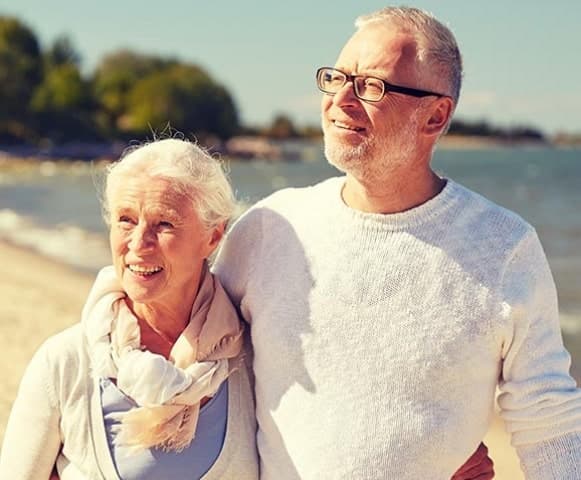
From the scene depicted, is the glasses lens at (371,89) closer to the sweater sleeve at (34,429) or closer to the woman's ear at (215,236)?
the woman's ear at (215,236)

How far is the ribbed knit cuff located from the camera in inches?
98.3

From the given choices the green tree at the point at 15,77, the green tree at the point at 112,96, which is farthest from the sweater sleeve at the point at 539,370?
the green tree at the point at 112,96

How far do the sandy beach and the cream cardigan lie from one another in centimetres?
339

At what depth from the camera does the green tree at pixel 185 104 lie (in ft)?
243

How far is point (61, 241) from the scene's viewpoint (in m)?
18.1

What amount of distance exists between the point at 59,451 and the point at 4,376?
4.85 m

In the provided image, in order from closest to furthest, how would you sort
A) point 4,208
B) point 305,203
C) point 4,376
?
point 305,203 → point 4,376 → point 4,208

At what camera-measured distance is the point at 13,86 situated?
59.2 m

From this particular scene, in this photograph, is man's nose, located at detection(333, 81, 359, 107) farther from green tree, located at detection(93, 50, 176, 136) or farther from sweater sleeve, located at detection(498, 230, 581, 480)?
green tree, located at detection(93, 50, 176, 136)

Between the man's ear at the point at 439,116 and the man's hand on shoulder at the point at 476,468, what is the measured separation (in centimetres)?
95

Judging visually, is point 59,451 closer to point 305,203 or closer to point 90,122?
point 305,203

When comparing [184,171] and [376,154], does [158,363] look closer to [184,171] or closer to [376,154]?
[184,171]

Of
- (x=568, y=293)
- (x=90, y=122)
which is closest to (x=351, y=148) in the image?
(x=568, y=293)

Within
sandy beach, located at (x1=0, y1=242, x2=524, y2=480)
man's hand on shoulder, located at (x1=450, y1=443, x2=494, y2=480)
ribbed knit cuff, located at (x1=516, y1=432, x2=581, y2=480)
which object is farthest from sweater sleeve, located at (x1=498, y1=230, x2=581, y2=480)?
sandy beach, located at (x1=0, y1=242, x2=524, y2=480)
